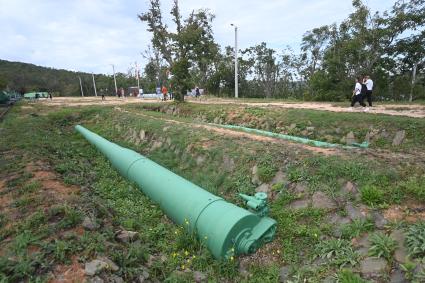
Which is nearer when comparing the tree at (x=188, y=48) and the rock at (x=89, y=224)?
the rock at (x=89, y=224)

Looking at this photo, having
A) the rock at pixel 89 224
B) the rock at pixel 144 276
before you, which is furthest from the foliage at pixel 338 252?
the rock at pixel 89 224

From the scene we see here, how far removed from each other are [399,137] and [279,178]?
4.86 metres

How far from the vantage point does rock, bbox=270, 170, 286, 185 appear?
5918mm

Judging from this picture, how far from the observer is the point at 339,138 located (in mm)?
9680

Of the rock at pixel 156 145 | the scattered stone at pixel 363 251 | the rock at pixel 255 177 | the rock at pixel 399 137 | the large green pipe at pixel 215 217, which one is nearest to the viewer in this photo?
the scattered stone at pixel 363 251

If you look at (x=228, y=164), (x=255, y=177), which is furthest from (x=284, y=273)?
(x=228, y=164)

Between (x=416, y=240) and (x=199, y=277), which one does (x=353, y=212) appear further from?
(x=199, y=277)

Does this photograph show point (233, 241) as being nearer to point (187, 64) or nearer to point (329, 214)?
point (329, 214)

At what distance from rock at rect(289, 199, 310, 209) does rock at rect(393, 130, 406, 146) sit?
4.94 meters

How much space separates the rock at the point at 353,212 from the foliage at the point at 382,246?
0.57 meters

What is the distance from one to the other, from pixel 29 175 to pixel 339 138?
8.58 metres

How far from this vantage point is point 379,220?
14.2 feet

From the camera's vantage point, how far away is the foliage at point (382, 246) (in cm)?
371

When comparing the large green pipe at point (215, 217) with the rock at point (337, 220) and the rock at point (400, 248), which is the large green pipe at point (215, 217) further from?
the rock at point (400, 248)
